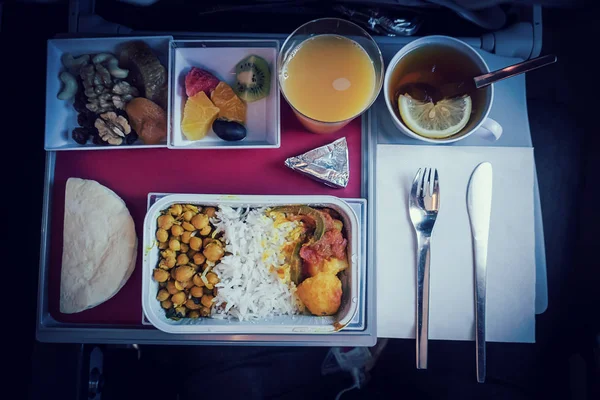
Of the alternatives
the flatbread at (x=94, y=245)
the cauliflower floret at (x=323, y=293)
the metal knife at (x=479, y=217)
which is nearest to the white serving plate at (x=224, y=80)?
the flatbread at (x=94, y=245)

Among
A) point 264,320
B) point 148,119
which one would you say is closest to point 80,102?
point 148,119

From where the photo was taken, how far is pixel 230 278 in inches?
45.9

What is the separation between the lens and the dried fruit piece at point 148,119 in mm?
1219

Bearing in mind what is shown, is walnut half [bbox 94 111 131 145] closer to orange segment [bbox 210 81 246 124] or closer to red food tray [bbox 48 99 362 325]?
red food tray [bbox 48 99 362 325]

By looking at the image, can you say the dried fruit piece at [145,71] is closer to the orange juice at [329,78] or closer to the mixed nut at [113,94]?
the mixed nut at [113,94]

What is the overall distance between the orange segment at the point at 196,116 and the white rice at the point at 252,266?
0.72 ft

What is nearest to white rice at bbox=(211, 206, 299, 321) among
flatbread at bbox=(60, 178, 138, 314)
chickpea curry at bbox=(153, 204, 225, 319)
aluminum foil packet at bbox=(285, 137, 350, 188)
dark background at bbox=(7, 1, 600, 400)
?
chickpea curry at bbox=(153, 204, 225, 319)

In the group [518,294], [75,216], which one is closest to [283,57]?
[75,216]

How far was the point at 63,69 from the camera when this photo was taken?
1.25 m

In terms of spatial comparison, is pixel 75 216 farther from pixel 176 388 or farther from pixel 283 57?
pixel 176 388

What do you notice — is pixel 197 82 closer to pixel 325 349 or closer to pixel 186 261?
pixel 186 261

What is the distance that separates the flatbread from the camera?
3.92 feet

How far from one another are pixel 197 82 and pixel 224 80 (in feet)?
0.31

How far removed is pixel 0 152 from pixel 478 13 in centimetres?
179
